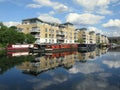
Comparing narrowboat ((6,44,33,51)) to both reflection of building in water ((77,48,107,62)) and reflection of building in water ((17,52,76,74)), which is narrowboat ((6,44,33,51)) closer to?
reflection of building in water ((77,48,107,62))

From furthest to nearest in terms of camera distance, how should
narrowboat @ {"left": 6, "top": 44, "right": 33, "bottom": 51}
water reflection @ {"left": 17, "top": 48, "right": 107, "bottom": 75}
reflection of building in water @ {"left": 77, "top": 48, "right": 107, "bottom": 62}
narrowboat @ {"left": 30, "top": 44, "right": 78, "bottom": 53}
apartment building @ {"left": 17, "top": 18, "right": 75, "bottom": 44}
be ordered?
1. apartment building @ {"left": 17, "top": 18, "right": 75, "bottom": 44}
2. narrowboat @ {"left": 6, "top": 44, "right": 33, "bottom": 51}
3. narrowboat @ {"left": 30, "top": 44, "right": 78, "bottom": 53}
4. reflection of building in water @ {"left": 77, "top": 48, "right": 107, "bottom": 62}
5. water reflection @ {"left": 17, "top": 48, "right": 107, "bottom": 75}

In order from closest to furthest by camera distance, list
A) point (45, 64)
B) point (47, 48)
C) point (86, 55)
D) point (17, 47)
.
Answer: point (45, 64)
point (86, 55)
point (17, 47)
point (47, 48)

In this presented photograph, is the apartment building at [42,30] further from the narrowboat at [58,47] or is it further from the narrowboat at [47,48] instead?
the narrowboat at [47,48]

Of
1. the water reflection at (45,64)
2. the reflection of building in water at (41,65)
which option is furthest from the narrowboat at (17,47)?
the reflection of building in water at (41,65)

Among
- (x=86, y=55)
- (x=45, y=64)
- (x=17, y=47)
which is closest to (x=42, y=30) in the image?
(x=17, y=47)

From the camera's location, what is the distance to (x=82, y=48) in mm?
99125

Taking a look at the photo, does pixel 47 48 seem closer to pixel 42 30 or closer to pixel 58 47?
pixel 58 47

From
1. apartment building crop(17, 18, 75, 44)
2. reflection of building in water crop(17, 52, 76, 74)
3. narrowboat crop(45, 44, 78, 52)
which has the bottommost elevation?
reflection of building in water crop(17, 52, 76, 74)

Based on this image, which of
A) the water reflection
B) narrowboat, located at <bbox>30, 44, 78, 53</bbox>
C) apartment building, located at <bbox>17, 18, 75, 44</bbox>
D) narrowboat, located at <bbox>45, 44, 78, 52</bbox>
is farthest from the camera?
apartment building, located at <bbox>17, 18, 75, 44</bbox>

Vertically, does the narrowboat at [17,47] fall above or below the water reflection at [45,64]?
above

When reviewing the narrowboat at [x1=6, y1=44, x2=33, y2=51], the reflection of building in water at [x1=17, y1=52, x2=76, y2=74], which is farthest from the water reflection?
the narrowboat at [x1=6, y1=44, x2=33, y2=51]

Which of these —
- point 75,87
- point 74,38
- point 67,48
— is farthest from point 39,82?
point 74,38

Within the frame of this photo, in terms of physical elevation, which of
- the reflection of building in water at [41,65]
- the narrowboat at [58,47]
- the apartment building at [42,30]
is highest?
the apartment building at [42,30]

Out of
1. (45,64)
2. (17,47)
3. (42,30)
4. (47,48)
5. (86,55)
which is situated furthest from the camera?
(42,30)
